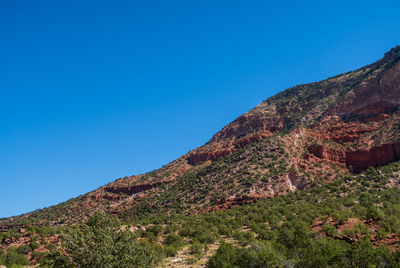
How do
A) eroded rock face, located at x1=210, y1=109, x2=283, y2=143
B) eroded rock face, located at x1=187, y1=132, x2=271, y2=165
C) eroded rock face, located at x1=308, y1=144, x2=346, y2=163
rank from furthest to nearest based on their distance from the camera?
eroded rock face, located at x1=210, y1=109, x2=283, y2=143, eroded rock face, located at x1=187, y1=132, x2=271, y2=165, eroded rock face, located at x1=308, y1=144, x2=346, y2=163

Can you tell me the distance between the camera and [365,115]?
217 feet

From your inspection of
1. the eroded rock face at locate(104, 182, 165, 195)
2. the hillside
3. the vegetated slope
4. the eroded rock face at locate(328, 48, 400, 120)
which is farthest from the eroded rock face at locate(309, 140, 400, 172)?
the eroded rock face at locate(104, 182, 165, 195)

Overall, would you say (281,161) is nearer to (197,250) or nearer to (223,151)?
(223,151)

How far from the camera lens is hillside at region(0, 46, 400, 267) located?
2384 centimetres

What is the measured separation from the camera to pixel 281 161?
2056 inches

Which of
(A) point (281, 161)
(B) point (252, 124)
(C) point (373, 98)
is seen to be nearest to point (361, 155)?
(A) point (281, 161)

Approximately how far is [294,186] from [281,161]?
6892mm

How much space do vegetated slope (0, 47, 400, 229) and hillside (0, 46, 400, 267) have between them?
230 millimetres

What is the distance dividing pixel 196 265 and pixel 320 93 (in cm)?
8808

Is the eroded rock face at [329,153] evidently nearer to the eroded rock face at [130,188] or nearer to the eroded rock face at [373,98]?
the eroded rock face at [373,98]

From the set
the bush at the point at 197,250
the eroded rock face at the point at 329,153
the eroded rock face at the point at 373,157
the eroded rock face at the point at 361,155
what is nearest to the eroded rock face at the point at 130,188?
the eroded rock face at the point at 329,153

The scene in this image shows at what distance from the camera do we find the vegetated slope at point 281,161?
47031 mm

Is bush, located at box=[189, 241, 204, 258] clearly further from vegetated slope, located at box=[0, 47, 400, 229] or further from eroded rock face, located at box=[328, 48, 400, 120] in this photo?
eroded rock face, located at box=[328, 48, 400, 120]

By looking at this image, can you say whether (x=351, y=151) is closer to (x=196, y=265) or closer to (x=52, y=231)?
(x=196, y=265)
